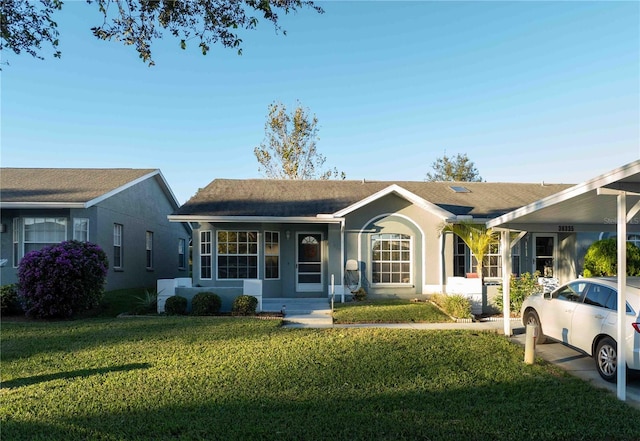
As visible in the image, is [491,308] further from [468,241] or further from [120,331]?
[120,331]

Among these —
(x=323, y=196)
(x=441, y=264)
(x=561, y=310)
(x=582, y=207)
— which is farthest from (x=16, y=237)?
(x=582, y=207)

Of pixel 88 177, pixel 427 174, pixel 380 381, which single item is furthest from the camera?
pixel 427 174

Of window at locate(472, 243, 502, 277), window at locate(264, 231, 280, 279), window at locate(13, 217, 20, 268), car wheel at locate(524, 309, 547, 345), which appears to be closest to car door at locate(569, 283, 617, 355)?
car wheel at locate(524, 309, 547, 345)

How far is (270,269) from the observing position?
15.7m

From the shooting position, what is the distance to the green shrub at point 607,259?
13.9 metres

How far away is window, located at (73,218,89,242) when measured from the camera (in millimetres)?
15641

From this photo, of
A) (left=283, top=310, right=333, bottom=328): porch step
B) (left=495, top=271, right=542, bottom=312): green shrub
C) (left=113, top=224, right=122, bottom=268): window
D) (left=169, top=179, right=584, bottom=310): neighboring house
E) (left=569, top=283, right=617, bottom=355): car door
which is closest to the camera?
(left=569, top=283, right=617, bottom=355): car door

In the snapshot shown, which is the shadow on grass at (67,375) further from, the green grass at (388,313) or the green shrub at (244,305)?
the green grass at (388,313)

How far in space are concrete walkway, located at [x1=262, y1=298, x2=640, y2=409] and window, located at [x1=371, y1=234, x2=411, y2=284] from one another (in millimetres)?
2102

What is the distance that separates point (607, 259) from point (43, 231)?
18728 millimetres

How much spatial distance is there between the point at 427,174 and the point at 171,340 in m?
40.6

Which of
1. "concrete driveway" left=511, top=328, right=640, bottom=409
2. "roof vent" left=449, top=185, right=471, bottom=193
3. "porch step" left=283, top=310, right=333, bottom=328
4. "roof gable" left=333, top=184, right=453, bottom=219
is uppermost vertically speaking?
"roof vent" left=449, top=185, right=471, bottom=193

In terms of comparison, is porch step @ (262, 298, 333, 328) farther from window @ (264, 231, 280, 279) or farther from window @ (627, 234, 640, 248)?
window @ (627, 234, 640, 248)

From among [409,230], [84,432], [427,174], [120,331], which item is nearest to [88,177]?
[120,331]
